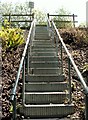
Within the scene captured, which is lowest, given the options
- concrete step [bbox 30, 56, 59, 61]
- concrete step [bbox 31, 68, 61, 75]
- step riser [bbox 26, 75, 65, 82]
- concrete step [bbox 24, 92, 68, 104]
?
concrete step [bbox 24, 92, 68, 104]

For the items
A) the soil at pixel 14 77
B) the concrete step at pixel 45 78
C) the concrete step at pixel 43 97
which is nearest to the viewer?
the soil at pixel 14 77

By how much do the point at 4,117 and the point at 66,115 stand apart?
49.1 inches

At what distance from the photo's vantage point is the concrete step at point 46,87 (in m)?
8.72

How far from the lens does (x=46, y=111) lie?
7719mm

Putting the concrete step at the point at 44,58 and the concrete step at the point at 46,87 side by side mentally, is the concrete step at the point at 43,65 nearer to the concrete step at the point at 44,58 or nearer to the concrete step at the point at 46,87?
the concrete step at the point at 44,58

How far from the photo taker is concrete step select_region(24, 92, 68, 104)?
27.0ft

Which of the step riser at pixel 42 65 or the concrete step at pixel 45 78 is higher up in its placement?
the step riser at pixel 42 65

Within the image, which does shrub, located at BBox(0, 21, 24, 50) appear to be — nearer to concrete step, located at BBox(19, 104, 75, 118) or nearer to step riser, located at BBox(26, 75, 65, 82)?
step riser, located at BBox(26, 75, 65, 82)

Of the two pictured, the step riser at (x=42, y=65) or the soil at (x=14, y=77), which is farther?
the step riser at (x=42, y=65)

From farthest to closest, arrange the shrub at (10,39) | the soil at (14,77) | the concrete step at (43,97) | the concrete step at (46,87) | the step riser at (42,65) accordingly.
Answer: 1. the shrub at (10,39)
2. the step riser at (42,65)
3. the concrete step at (46,87)
4. the concrete step at (43,97)
5. the soil at (14,77)

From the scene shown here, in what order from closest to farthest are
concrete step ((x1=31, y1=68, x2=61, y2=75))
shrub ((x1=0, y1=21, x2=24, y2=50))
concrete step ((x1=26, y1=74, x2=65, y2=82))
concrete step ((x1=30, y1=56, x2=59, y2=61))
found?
concrete step ((x1=26, y1=74, x2=65, y2=82))
concrete step ((x1=31, y1=68, x2=61, y2=75))
concrete step ((x1=30, y1=56, x2=59, y2=61))
shrub ((x1=0, y1=21, x2=24, y2=50))

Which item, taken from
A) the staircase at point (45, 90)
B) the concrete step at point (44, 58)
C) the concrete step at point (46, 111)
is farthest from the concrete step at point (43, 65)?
the concrete step at point (46, 111)

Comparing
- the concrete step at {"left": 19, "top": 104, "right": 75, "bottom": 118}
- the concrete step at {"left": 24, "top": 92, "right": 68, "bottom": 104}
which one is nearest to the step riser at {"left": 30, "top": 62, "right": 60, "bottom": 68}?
the concrete step at {"left": 24, "top": 92, "right": 68, "bottom": 104}

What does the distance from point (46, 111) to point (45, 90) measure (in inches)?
43.0
